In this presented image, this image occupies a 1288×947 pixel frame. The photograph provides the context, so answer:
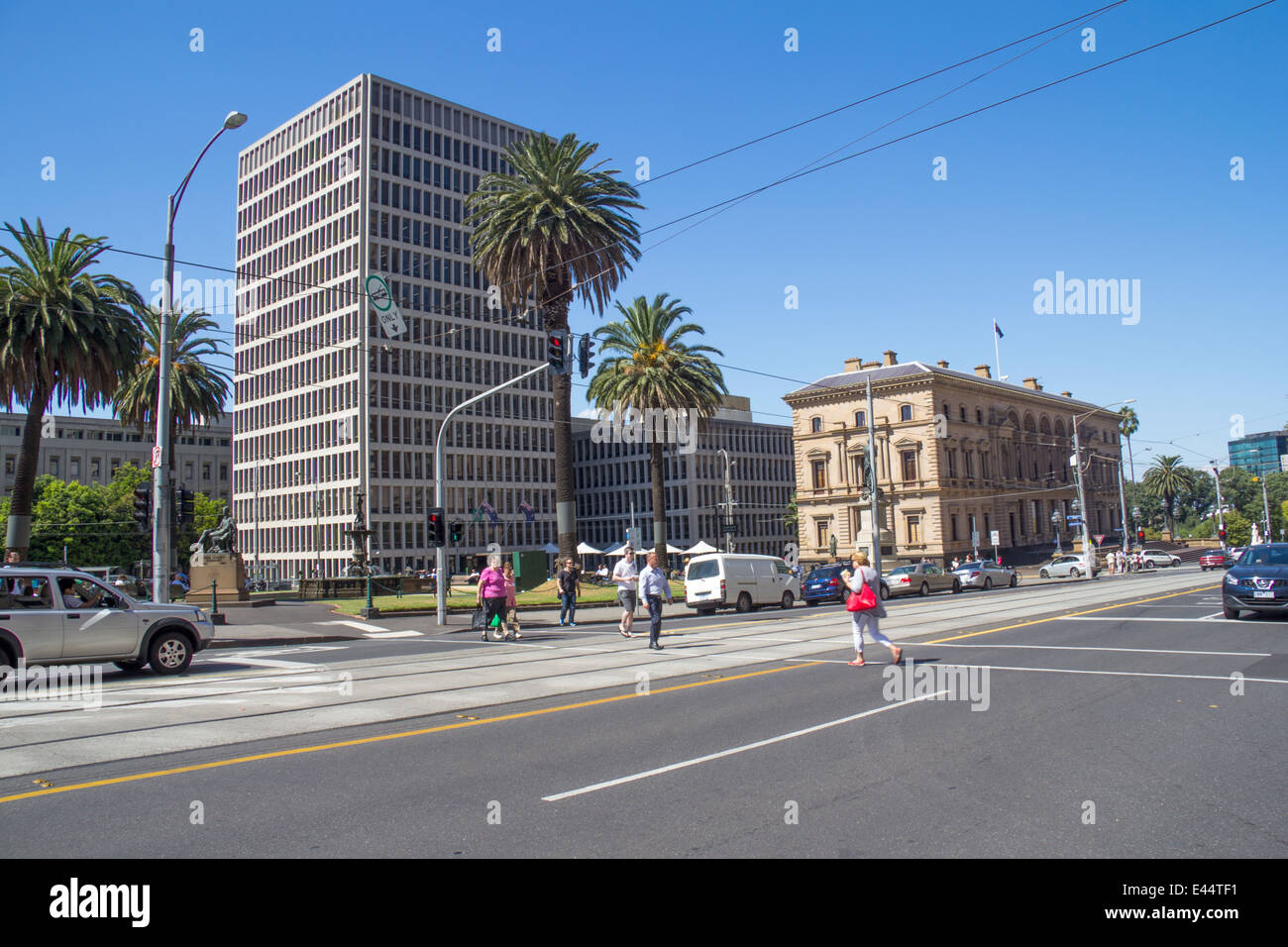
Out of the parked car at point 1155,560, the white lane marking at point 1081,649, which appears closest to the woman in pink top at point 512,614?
the white lane marking at point 1081,649

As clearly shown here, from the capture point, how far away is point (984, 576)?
4472 cm

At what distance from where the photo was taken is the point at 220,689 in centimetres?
1238

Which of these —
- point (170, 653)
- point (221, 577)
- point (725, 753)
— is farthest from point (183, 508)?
point (725, 753)

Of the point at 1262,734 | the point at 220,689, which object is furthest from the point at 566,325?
the point at 1262,734

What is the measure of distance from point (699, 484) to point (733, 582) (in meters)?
74.0

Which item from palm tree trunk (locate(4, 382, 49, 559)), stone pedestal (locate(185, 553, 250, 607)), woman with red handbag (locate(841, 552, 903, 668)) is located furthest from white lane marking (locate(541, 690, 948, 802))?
palm tree trunk (locate(4, 382, 49, 559))

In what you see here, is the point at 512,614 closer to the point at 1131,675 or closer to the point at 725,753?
the point at 1131,675

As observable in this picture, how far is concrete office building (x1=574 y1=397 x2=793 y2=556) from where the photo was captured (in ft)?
350

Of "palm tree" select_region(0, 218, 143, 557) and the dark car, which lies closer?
the dark car

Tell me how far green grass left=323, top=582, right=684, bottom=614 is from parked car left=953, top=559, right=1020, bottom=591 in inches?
554

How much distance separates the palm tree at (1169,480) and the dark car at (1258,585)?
112 meters

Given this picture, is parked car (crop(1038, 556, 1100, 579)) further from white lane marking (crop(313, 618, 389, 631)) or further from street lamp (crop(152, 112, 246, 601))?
street lamp (crop(152, 112, 246, 601))

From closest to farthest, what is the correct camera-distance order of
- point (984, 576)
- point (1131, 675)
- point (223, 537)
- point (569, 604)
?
1. point (1131, 675)
2. point (569, 604)
3. point (223, 537)
4. point (984, 576)
